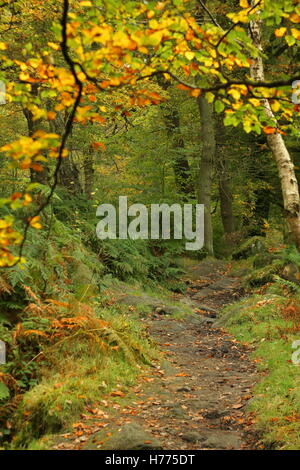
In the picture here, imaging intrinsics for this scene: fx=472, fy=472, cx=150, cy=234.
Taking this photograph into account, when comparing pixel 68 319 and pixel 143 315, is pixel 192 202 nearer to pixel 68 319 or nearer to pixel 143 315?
pixel 143 315

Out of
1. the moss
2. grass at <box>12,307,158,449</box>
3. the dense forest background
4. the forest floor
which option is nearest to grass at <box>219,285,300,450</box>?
the forest floor

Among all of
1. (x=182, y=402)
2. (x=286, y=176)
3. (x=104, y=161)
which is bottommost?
(x=182, y=402)

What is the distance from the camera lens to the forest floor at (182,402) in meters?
4.81

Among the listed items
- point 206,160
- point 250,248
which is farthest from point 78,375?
point 206,160

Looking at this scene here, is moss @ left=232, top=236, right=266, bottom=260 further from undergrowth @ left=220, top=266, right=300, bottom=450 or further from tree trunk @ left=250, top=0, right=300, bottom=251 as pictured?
tree trunk @ left=250, top=0, right=300, bottom=251

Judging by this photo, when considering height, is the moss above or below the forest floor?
above

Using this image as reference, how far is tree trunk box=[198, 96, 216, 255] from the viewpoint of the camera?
18.5 meters

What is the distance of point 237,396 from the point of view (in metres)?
6.26

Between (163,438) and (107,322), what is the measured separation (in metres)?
2.52

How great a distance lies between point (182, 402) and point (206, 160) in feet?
44.8

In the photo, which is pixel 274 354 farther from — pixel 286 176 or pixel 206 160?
pixel 206 160

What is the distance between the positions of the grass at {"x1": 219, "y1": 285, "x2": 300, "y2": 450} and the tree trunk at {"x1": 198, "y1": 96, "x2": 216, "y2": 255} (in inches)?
285

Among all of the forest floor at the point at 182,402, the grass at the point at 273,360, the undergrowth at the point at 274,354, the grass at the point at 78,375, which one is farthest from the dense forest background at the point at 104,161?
the grass at the point at 273,360

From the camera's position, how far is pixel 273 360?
22.9ft
